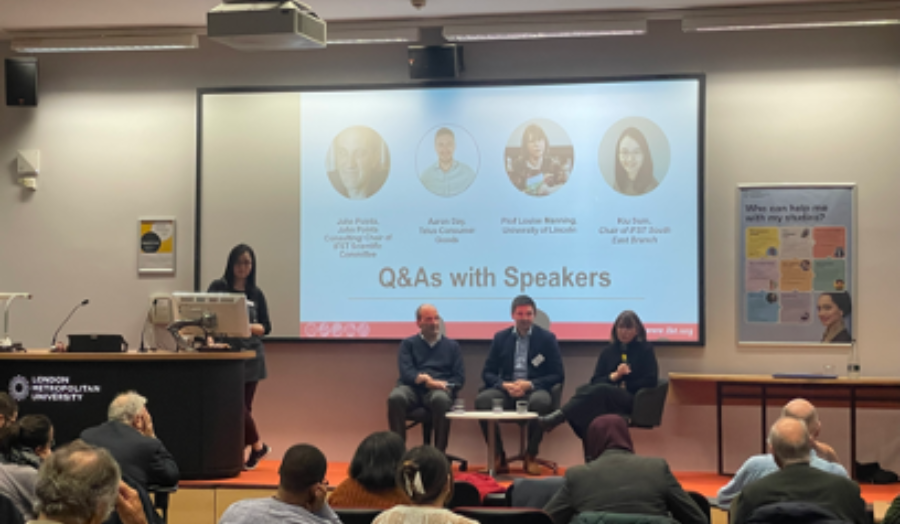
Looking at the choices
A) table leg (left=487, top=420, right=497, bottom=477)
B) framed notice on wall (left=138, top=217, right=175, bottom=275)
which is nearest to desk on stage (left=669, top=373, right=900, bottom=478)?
table leg (left=487, top=420, right=497, bottom=477)

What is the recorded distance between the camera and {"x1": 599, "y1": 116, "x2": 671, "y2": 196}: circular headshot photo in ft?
22.2

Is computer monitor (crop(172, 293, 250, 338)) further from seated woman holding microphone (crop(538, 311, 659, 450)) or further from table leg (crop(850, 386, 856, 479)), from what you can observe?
table leg (crop(850, 386, 856, 479))

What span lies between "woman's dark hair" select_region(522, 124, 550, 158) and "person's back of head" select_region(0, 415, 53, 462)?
423 centimetres

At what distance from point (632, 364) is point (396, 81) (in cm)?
285

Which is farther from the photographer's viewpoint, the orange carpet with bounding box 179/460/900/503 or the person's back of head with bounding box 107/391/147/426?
the orange carpet with bounding box 179/460/900/503

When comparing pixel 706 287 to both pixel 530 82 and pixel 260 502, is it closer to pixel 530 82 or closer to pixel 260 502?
pixel 530 82

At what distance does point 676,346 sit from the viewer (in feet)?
22.1

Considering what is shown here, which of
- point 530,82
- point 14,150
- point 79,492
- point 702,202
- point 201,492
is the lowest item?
point 201,492

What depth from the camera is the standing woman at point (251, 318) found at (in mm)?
6352

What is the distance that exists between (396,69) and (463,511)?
4.73 m

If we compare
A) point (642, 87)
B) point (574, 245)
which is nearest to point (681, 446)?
point (574, 245)

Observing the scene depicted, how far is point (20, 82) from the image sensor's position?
7352 millimetres

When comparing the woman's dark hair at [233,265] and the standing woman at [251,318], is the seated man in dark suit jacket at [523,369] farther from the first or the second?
the woman's dark hair at [233,265]

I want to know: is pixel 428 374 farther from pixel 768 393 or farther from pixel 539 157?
pixel 768 393
